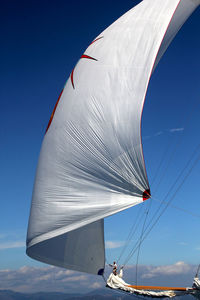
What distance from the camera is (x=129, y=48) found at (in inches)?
524

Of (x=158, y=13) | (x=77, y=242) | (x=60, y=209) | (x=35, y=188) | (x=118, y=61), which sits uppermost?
(x=158, y=13)

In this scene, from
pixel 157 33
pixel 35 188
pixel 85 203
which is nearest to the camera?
Answer: pixel 85 203

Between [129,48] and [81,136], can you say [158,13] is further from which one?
[81,136]

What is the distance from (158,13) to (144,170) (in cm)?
701

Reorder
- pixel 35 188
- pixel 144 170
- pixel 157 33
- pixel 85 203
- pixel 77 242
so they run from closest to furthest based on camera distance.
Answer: pixel 144 170 < pixel 85 203 < pixel 157 33 < pixel 35 188 < pixel 77 242

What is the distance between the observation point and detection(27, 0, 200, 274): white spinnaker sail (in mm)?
11680

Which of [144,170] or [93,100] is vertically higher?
[93,100]

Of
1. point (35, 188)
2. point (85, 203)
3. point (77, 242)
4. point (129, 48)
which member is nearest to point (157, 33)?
point (129, 48)

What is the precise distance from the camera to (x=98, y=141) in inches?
478

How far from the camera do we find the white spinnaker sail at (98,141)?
11.7 meters

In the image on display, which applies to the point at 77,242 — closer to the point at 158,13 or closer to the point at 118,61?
the point at 118,61

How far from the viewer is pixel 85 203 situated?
11938mm

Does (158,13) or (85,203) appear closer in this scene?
(85,203)

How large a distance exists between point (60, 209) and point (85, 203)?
103 centimetres
